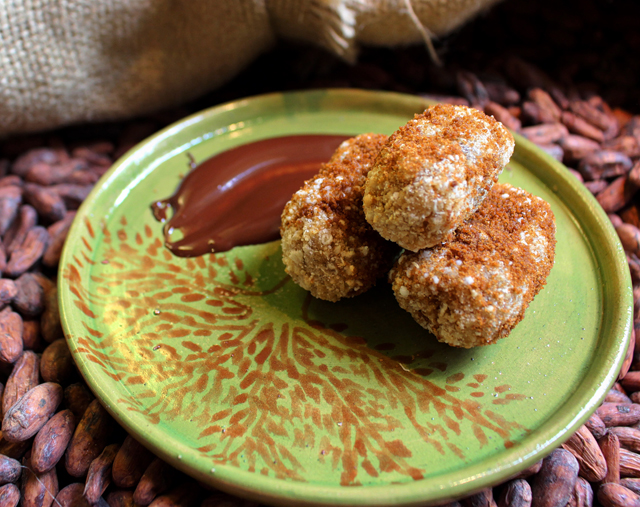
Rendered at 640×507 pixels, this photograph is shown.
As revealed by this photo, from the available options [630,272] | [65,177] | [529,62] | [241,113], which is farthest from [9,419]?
[529,62]

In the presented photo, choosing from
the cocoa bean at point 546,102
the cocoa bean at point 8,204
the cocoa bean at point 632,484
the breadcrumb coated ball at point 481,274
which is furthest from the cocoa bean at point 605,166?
the cocoa bean at point 8,204

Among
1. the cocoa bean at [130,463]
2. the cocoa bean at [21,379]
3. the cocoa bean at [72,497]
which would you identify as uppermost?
the cocoa bean at [130,463]

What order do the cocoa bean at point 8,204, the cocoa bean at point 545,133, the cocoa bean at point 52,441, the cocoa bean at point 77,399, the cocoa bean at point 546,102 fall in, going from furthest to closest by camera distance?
1. the cocoa bean at point 546,102
2. the cocoa bean at point 545,133
3. the cocoa bean at point 8,204
4. the cocoa bean at point 77,399
5. the cocoa bean at point 52,441

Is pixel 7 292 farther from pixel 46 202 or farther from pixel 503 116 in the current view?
pixel 503 116

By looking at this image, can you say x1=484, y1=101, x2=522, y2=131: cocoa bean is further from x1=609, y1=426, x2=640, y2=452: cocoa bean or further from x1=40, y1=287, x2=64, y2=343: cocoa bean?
x1=40, y1=287, x2=64, y2=343: cocoa bean

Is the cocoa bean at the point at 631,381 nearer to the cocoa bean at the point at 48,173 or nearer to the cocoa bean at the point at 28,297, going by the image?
the cocoa bean at the point at 28,297

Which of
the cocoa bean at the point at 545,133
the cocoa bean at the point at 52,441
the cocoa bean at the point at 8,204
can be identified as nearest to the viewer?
the cocoa bean at the point at 52,441

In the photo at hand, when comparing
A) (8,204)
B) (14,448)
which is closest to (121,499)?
(14,448)
